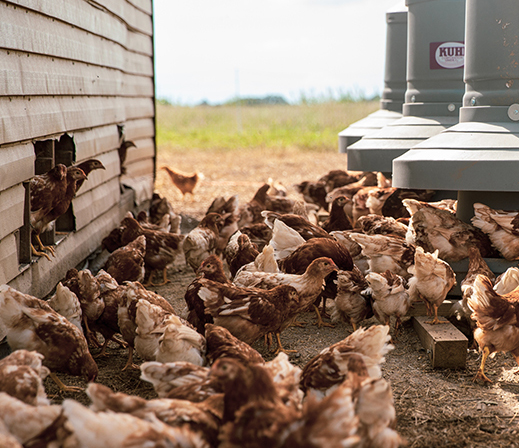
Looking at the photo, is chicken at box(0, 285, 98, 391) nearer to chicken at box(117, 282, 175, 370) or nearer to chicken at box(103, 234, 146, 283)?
chicken at box(117, 282, 175, 370)

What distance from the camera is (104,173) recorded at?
6.28 meters

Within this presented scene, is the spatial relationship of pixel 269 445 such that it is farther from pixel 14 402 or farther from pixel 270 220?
pixel 270 220

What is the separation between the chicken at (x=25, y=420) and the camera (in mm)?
2080

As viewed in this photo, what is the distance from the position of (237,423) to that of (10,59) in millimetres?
2877

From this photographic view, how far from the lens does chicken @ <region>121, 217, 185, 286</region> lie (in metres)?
5.59

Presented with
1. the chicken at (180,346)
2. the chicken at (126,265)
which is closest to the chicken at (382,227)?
the chicken at (126,265)

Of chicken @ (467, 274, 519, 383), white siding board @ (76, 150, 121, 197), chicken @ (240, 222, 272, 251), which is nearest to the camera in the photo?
chicken @ (467, 274, 519, 383)

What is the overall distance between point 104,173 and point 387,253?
11.5ft

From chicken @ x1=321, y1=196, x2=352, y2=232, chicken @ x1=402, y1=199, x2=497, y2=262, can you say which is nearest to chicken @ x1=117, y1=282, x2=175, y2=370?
chicken @ x1=402, y1=199, x2=497, y2=262

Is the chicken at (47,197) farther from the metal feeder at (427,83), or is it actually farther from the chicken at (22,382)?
the metal feeder at (427,83)

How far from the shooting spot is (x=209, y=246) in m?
5.57

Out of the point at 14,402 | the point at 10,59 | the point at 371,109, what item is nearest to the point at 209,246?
the point at 10,59

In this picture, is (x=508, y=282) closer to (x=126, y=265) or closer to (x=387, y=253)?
(x=387, y=253)

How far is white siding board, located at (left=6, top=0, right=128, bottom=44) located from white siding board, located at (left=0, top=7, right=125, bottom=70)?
0.05 meters
